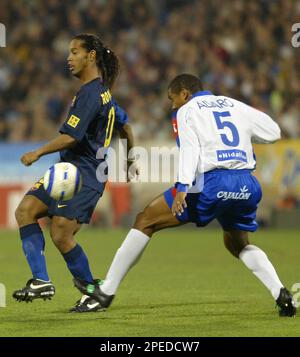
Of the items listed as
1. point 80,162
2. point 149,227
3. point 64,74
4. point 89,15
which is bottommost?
point 149,227

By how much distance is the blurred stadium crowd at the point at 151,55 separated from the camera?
19.9 meters

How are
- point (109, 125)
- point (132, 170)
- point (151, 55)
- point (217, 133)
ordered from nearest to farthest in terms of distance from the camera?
point (217, 133)
point (109, 125)
point (132, 170)
point (151, 55)

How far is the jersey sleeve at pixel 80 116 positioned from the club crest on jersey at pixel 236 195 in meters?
1.16

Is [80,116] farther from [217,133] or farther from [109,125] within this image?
[217,133]

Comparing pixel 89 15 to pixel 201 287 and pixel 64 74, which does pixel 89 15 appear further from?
pixel 201 287

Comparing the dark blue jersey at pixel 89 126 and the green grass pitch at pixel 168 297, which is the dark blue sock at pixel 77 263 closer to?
the green grass pitch at pixel 168 297

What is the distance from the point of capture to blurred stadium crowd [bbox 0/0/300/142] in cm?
1988

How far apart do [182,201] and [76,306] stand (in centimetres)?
137

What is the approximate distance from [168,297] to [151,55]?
12617 millimetres

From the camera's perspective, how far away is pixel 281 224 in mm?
18438

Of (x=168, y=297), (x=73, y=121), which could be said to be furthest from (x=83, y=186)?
(x=168, y=297)

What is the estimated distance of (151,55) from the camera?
68.7 ft

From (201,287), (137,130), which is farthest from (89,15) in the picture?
(201,287)
